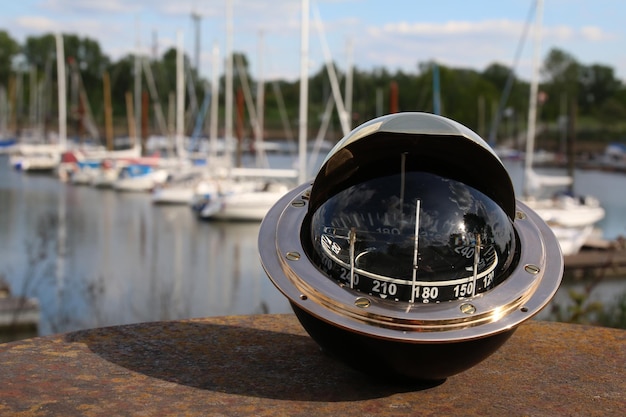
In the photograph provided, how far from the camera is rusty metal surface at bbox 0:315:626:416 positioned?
3121mm

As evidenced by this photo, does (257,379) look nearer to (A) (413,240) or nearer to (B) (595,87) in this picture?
(A) (413,240)

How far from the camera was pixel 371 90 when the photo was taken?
3282 inches

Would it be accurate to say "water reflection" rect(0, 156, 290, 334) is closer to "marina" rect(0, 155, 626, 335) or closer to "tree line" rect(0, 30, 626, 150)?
"marina" rect(0, 155, 626, 335)

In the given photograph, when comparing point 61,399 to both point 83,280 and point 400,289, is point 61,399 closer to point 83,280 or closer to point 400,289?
point 400,289

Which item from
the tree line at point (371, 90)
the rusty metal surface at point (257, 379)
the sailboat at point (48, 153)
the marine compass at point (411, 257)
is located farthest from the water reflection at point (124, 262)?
the tree line at point (371, 90)

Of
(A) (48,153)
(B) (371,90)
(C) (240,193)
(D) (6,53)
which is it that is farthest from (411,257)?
(D) (6,53)

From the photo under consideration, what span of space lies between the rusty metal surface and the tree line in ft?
Answer: 215

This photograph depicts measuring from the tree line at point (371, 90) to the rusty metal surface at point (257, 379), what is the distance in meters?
65.4

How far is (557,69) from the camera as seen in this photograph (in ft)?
356

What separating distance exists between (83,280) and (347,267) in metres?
16.6

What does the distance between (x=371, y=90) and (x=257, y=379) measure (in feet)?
267

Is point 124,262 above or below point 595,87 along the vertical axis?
below

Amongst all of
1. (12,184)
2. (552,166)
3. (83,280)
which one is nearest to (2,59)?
(12,184)

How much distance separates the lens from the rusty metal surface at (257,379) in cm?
312
